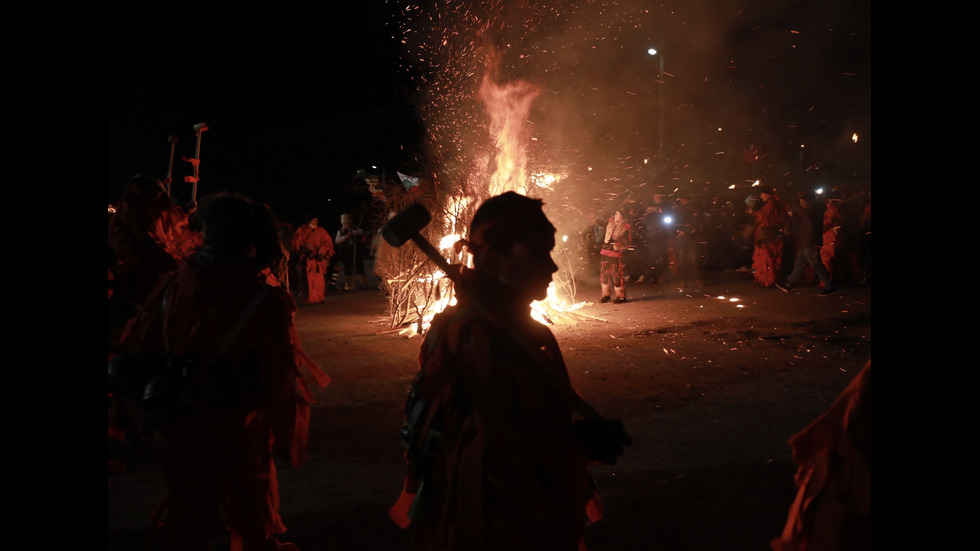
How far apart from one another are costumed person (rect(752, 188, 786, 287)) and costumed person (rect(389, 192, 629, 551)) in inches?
512

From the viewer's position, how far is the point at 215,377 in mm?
2211

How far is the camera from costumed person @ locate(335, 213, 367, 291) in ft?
53.5

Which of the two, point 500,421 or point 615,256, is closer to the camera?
point 500,421

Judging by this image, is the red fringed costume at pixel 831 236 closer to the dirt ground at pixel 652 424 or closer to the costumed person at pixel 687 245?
the costumed person at pixel 687 245

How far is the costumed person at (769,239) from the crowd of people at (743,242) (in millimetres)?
21

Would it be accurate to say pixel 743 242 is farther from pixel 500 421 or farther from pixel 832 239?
pixel 500 421

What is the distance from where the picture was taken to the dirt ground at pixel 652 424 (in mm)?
3051

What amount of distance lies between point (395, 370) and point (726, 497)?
429 cm

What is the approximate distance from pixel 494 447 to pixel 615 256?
10.4 metres

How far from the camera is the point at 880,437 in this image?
165 centimetres

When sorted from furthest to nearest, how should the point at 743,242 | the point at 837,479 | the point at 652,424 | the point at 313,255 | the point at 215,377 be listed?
the point at 743,242, the point at 313,255, the point at 652,424, the point at 215,377, the point at 837,479

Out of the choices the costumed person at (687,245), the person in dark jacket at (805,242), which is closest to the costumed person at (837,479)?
the person in dark jacket at (805,242)

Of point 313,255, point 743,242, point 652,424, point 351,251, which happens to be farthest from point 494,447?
point 743,242

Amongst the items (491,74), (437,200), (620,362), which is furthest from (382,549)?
(491,74)
